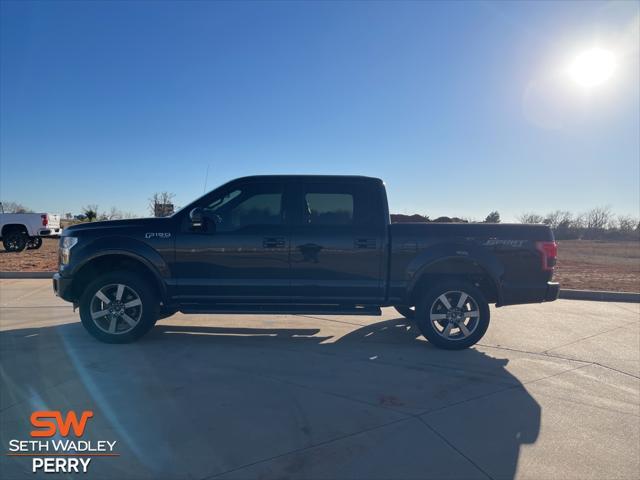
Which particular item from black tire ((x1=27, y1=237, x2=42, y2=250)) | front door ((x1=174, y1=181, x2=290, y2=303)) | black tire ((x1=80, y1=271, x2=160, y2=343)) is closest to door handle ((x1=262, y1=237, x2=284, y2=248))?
front door ((x1=174, y1=181, x2=290, y2=303))

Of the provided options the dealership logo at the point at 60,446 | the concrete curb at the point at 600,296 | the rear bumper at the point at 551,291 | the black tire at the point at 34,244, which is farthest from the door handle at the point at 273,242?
the black tire at the point at 34,244

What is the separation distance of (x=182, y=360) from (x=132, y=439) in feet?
4.81

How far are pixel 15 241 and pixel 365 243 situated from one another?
16079mm

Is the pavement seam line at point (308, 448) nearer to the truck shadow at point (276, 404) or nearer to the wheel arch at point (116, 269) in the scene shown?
the truck shadow at point (276, 404)

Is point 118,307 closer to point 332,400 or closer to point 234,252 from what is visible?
point 234,252

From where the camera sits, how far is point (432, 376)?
149 inches

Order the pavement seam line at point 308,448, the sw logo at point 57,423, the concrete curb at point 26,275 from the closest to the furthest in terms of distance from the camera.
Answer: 1. the pavement seam line at point 308,448
2. the sw logo at point 57,423
3. the concrete curb at point 26,275

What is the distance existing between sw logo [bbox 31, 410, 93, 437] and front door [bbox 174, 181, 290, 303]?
1.84 m

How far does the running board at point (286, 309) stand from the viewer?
455cm

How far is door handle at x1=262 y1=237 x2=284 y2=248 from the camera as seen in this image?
14.9 ft

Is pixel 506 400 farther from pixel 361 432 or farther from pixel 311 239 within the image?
pixel 311 239

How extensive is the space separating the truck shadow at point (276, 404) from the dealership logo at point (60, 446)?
0.06m

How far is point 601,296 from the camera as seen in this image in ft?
25.2

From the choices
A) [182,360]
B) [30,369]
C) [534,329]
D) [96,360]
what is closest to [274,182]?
[182,360]
